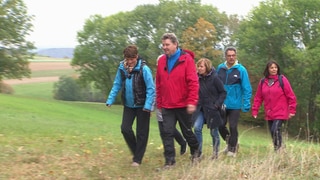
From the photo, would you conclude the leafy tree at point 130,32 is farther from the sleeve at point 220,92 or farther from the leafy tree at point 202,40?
the sleeve at point 220,92

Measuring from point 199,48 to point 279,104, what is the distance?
33.7m

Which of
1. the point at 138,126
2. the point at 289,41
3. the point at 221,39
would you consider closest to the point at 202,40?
the point at 221,39

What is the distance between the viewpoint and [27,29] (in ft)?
136

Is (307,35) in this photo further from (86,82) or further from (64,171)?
(64,171)

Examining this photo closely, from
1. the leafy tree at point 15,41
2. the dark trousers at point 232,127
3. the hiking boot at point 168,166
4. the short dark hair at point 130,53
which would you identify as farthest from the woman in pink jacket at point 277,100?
the leafy tree at point 15,41

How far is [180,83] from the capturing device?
19.4ft

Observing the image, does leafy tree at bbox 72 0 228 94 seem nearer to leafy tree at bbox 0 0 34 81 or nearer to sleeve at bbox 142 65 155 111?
leafy tree at bbox 0 0 34 81

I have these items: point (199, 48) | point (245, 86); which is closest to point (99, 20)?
point (199, 48)

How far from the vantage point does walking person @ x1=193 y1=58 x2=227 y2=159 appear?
6.66 metres

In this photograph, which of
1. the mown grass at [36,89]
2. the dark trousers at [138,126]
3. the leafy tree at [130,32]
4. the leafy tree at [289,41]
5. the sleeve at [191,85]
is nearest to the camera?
the sleeve at [191,85]

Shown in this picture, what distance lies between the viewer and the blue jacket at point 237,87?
7039 millimetres

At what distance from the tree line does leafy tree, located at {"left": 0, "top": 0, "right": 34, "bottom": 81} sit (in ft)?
0.68

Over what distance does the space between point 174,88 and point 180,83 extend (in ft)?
0.35

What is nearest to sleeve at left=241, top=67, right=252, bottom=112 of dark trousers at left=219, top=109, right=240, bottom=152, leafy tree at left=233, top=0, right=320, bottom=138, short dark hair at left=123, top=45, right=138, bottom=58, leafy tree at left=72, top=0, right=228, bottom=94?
dark trousers at left=219, top=109, right=240, bottom=152
